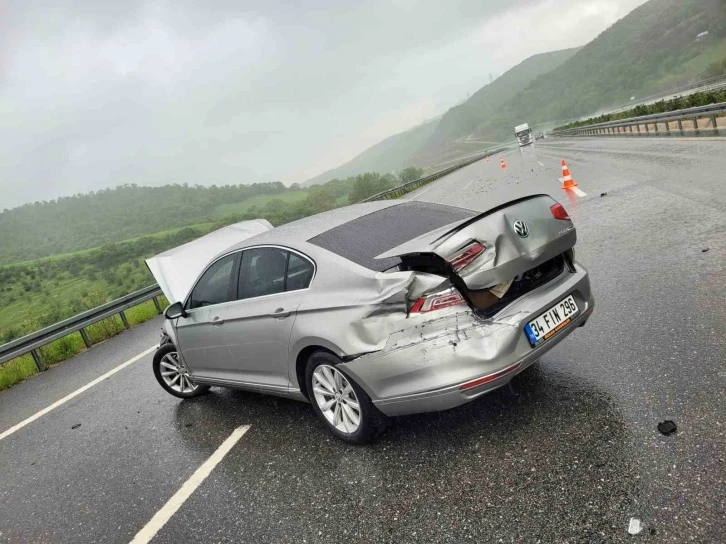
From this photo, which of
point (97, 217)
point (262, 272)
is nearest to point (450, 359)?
point (262, 272)

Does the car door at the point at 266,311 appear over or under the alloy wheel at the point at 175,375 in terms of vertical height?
over

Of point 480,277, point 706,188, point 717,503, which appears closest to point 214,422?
point 480,277

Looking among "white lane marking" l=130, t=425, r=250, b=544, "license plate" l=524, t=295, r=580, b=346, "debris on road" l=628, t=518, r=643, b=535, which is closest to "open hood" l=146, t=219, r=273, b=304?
"white lane marking" l=130, t=425, r=250, b=544

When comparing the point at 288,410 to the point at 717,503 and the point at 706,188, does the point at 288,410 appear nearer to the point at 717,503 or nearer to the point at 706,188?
the point at 717,503

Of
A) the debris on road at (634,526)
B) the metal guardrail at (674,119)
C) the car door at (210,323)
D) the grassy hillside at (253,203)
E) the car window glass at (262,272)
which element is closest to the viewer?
the debris on road at (634,526)

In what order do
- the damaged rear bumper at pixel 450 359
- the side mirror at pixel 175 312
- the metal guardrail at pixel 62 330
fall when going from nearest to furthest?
the damaged rear bumper at pixel 450 359
the side mirror at pixel 175 312
the metal guardrail at pixel 62 330

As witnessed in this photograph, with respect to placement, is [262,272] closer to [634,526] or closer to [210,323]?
[210,323]

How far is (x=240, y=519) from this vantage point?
11.6 ft

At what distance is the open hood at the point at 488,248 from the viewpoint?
343 centimetres

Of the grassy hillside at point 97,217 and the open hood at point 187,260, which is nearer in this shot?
the open hood at point 187,260

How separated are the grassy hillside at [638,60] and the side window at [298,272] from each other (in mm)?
109036

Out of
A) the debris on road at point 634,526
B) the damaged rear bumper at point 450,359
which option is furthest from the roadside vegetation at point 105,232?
the debris on road at point 634,526

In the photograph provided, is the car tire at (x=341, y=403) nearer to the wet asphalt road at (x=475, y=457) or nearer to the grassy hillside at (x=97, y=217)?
the wet asphalt road at (x=475, y=457)

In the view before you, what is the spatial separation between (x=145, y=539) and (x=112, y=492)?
3.37 feet
